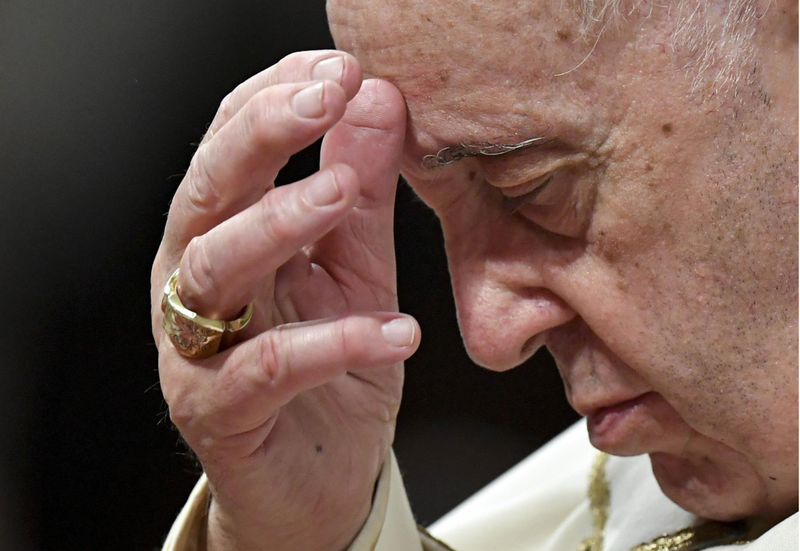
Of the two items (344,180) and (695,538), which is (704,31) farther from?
(695,538)

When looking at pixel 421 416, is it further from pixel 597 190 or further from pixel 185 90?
pixel 597 190

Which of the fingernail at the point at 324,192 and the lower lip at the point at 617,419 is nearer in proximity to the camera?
the fingernail at the point at 324,192

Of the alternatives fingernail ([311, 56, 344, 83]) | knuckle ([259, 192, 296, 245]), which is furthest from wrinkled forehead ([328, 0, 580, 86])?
knuckle ([259, 192, 296, 245])

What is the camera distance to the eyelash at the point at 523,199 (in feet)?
3.32

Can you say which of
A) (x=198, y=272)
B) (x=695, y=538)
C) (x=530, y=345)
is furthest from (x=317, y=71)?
(x=695, y=538)

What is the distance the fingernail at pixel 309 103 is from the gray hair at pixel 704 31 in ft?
0.98

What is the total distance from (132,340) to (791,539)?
101 cm

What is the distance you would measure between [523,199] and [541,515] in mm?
855

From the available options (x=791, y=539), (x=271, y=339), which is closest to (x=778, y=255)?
(x=791, y=539)

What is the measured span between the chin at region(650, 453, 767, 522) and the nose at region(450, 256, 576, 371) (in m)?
0.28

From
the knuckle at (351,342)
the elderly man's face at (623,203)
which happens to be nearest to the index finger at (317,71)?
the elderly man's face at (623,203)

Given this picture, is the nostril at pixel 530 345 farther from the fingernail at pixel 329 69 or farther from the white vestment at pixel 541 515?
the fingernail at pixel 329 69

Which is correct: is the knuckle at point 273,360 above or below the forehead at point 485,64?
below

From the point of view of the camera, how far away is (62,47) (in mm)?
1200
